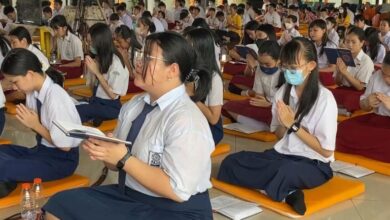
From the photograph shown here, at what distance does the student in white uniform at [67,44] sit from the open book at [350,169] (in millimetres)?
4758

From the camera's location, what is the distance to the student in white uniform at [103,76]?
5.07m

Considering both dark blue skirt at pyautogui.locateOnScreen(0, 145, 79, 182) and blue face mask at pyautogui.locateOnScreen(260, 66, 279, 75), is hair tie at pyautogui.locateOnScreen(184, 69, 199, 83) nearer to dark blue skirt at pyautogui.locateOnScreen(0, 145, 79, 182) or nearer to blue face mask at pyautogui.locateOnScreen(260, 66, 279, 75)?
dark blue skirt at pyautogui.locateOnScreen(0, 145, 79, 182)

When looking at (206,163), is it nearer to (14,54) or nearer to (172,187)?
(172,187)

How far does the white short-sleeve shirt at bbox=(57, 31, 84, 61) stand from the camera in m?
7.91

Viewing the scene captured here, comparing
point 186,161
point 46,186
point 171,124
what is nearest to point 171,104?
point 171,124

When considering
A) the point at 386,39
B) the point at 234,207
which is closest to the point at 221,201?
the point at 234,207

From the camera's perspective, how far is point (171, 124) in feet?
7.06

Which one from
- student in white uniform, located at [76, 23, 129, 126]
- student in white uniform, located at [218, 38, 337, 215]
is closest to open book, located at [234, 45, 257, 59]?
student in white uniform, located at [76, 23, 129, 126]

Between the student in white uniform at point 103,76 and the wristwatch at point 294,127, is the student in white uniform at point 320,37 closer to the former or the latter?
the student in white uniform at point 103,76

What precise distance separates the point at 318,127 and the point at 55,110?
5.60 feet

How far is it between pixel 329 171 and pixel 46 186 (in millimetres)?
1989

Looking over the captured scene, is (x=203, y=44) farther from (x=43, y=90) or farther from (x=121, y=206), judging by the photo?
(x=121, y=206)

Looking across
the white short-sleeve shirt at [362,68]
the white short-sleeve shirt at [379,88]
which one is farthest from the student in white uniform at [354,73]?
the white short-sleeve shirt at [379,88]

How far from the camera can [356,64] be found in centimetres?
577
